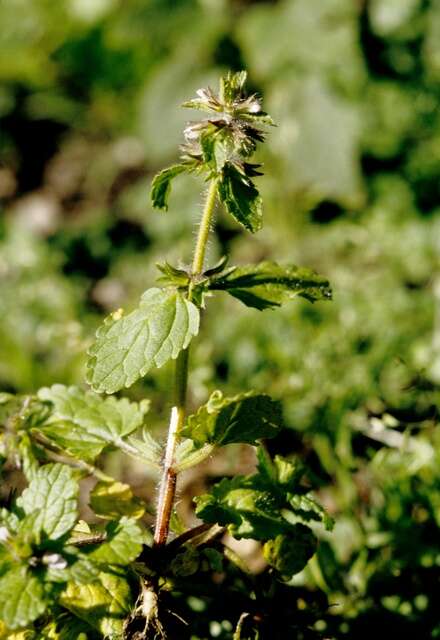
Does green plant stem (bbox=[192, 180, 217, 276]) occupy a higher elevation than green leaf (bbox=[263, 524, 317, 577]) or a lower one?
higher

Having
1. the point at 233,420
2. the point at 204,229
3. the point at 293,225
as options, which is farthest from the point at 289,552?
the point at 293,225

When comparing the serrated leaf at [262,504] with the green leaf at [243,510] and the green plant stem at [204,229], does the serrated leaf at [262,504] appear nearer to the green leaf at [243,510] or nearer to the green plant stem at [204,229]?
the green leaf at [243,510]

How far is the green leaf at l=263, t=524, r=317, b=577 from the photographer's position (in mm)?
1497

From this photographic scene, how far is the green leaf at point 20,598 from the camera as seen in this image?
1188 millimetres

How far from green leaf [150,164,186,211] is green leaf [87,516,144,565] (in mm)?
605

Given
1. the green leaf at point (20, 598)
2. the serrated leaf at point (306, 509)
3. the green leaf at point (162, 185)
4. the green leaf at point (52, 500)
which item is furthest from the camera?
the serrated leaf at point (306, 509)

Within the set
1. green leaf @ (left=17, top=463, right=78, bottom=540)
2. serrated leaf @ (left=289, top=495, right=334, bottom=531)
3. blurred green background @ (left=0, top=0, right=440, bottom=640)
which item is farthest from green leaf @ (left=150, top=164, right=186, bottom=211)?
blurred green background @ (left=0, top=0, right=440, bottom=640)

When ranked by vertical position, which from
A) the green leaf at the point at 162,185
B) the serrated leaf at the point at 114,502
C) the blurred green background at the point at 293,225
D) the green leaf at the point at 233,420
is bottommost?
the serrated leaf at the point at 114,502

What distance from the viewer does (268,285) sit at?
155 cm

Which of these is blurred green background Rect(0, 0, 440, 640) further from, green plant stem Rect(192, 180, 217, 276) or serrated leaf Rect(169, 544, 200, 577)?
green plant stem Rect(192, 180, 217, 276)

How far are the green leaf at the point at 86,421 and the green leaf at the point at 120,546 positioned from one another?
221mm

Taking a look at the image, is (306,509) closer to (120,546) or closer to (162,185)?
(120,546)

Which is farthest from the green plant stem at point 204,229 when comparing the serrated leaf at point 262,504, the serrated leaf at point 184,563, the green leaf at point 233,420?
the serrated leaf at point 184,563

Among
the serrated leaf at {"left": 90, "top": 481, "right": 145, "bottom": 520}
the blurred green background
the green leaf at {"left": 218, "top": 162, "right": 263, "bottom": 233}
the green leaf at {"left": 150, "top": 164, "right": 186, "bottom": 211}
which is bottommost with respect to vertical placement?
the serrated leaf at {"left": 90, "top": 481, "right": 145, "bottom": 520}
